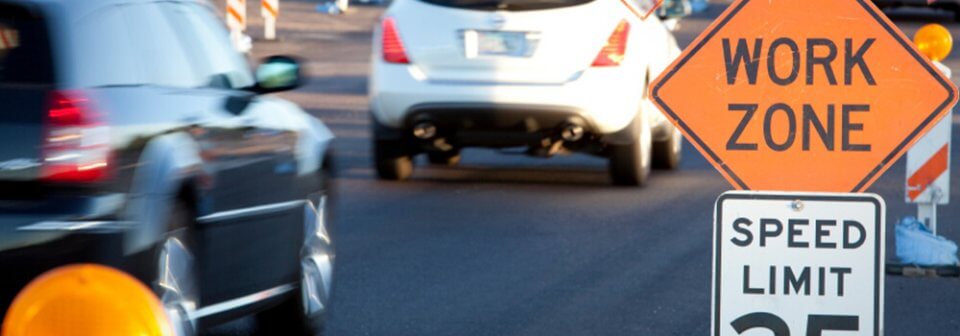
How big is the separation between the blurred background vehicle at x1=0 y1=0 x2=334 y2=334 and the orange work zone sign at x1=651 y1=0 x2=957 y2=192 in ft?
6.26

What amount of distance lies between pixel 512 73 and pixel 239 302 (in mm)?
6242

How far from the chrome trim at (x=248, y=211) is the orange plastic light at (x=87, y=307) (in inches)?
142

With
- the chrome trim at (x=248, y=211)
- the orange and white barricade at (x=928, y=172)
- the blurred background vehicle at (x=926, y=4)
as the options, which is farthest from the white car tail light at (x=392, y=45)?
the blurred background vehicle at (x=926, y=4)

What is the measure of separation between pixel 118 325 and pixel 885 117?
2940 millimetres

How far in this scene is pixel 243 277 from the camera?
300 inches

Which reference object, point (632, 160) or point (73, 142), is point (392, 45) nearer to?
point (632, 160)

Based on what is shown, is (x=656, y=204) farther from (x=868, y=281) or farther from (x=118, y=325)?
(x=118, y=325)

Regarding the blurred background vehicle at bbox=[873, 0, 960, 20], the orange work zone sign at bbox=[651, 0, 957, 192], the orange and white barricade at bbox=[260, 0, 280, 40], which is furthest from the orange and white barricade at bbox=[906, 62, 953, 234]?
the blurred background vehicle at bbox=[873, 0, 960, 20]

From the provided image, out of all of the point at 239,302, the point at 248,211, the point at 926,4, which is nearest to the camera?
the point at 239,302

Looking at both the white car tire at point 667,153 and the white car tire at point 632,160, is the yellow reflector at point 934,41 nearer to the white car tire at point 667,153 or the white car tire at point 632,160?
the white car tire at point 632,160

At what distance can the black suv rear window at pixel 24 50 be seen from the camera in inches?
260

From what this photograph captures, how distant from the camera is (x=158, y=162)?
22.6 ft

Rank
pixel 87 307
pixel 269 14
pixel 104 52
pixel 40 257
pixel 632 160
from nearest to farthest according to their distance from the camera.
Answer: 1. pixel 87 307
2. pixel 40 257
3. pixel 104 52
4. pixel 632 160
5. pixel 269 14

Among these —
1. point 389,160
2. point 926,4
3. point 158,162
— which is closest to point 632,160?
point 389,160
